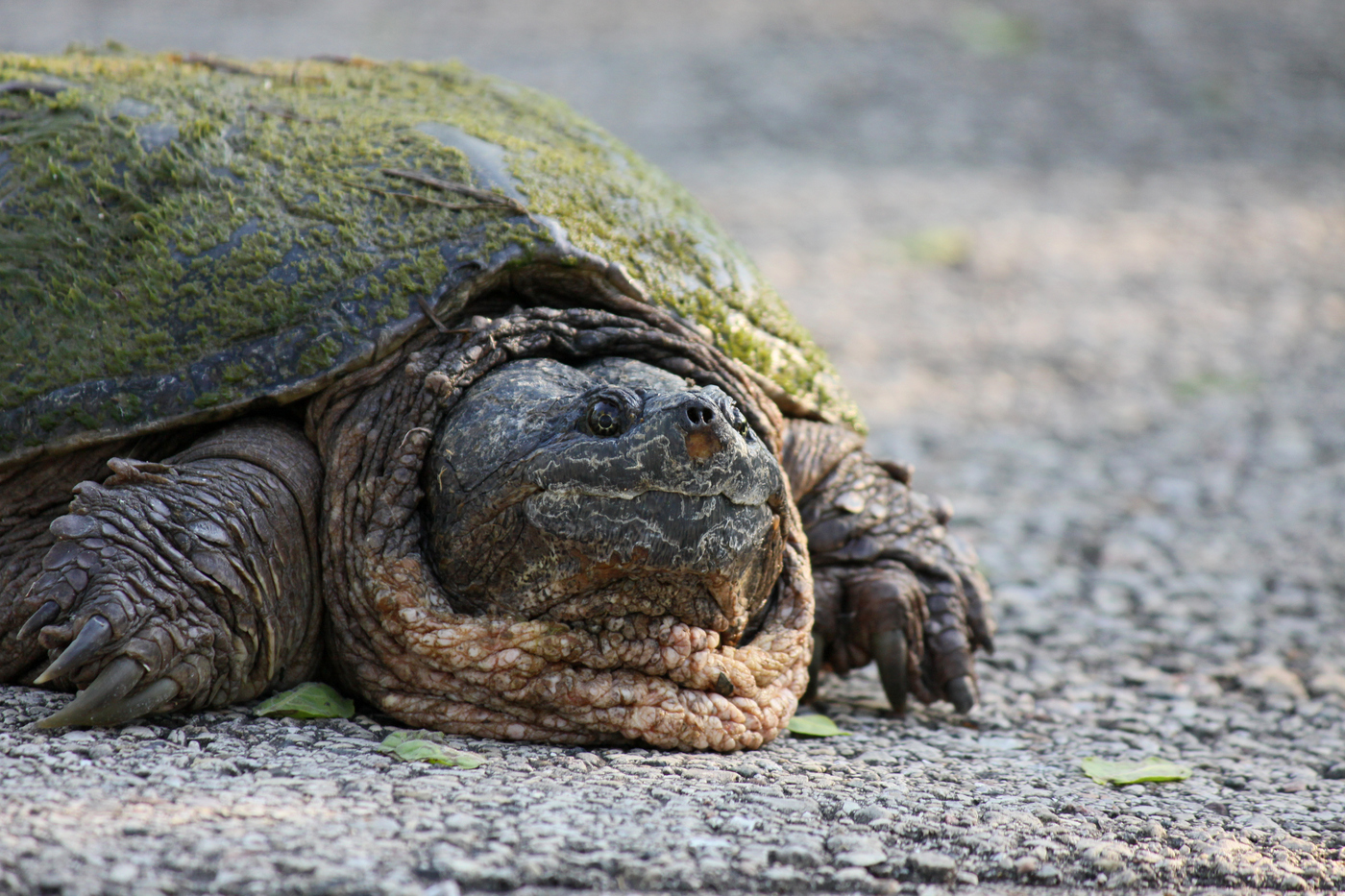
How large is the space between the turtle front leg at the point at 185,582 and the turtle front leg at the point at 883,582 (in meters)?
1.23

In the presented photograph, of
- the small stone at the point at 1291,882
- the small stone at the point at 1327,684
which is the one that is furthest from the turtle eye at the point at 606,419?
the small stone at the point at 1327,684

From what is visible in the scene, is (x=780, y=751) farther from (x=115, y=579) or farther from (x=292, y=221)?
(x=292, y=221)

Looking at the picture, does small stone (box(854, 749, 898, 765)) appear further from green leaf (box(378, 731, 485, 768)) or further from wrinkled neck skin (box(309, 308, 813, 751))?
green leaf (box(378, 731, 485, 768))

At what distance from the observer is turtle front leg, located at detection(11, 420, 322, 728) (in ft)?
7.23

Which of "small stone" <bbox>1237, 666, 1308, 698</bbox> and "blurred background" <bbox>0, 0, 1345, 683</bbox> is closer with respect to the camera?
"small stone" <bbox>1237, 666, 1308, 698</bbox>

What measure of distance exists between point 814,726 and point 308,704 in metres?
1.15

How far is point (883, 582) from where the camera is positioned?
2.97m

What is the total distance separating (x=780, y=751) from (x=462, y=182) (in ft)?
4.92

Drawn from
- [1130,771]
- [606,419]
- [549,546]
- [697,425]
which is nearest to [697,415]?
[697,425]

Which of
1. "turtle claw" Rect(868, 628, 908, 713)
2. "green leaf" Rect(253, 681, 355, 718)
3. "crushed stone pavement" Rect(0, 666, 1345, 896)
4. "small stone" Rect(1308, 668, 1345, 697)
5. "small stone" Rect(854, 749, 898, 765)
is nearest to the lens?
"crushed stone pavement" Rect(0, 666, 1345, 896)

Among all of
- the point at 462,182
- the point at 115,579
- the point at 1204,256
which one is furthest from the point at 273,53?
the point at 115,579

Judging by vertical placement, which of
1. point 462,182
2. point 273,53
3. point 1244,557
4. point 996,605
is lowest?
point 996,605

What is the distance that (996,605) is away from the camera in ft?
12.9

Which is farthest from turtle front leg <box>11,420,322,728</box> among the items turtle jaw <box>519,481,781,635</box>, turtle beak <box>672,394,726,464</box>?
turtle beak <box>672,394,726,464</box>
